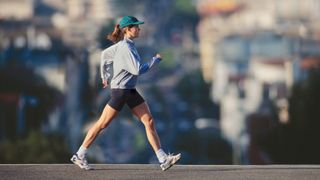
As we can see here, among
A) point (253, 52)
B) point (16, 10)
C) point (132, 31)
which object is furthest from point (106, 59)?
point (253, 52)

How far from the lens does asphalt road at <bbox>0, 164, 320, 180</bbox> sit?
7.97 metres

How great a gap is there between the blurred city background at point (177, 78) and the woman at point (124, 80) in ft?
93.0

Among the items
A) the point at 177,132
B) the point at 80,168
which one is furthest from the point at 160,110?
the point at 80,168

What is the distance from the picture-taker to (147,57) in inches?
1369

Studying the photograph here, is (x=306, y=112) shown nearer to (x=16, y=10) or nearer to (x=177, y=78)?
(x=177, y=78)

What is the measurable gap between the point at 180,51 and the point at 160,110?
244cm

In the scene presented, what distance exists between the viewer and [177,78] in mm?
38625

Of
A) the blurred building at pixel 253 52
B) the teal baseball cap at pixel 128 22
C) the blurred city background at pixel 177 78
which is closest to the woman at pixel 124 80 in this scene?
the teal baseball cap at pixel 128 22

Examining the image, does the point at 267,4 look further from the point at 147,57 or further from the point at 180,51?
the point at 147,57

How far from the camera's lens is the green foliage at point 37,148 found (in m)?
39.2

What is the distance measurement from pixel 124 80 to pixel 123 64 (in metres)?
0.16

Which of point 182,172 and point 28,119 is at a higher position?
point 182,172

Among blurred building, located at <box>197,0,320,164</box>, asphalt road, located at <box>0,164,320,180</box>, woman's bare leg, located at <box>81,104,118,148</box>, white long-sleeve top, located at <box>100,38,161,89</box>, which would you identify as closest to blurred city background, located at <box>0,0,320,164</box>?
blurred building, located at <box>197,0,320,164</box>

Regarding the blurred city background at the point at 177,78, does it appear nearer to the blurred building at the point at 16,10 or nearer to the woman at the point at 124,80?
the blurred building at the point at 16,10
